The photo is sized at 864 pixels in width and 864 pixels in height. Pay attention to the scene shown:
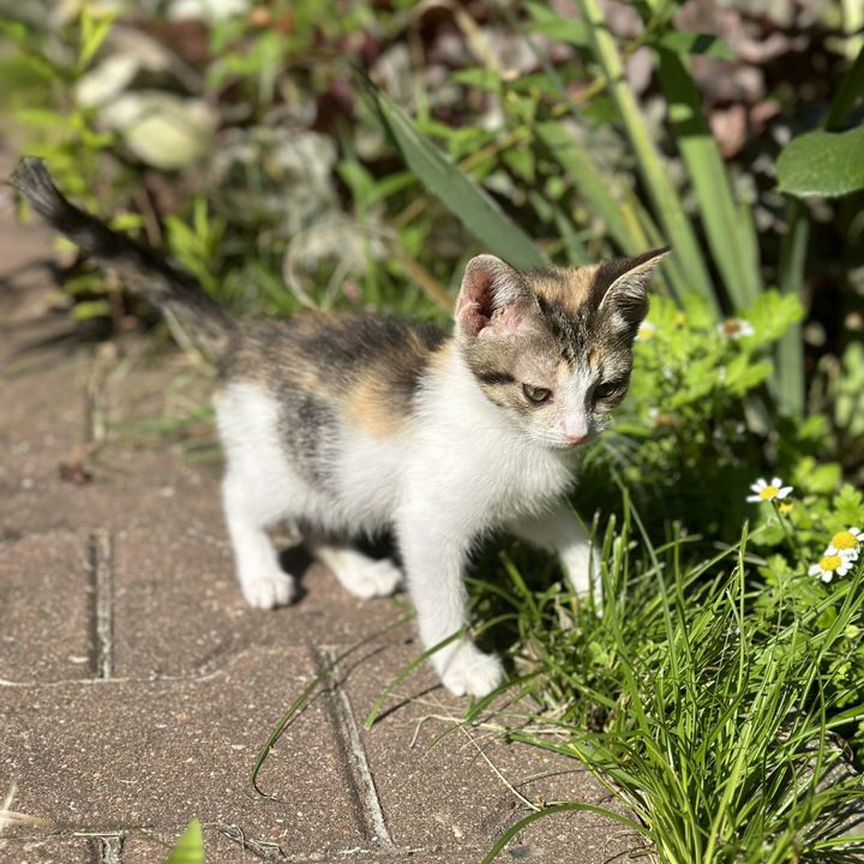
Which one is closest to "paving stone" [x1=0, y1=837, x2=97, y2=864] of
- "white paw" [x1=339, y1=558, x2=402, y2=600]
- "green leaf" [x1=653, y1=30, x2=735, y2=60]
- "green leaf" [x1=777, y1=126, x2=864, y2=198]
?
"white paw" [x1=339, y1=558, x2=402, y2=600]

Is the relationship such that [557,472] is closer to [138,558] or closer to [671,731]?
[671,731]

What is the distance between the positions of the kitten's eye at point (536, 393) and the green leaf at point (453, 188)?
30.3 inches

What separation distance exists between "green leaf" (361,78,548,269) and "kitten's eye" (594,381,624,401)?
0.70 metres

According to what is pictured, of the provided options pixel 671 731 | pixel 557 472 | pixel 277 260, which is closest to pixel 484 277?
pixel 557 472

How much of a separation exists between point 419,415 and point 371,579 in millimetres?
627

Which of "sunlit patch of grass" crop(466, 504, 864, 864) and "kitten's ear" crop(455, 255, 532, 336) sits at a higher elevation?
"kitten's ear" crop(455, 255, 532, 336)

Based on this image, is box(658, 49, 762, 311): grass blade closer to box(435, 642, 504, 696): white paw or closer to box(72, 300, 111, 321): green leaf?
box(435, 642, 504, 696): white paw

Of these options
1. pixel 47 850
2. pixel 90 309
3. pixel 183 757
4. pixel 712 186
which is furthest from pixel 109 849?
pixel 90 309

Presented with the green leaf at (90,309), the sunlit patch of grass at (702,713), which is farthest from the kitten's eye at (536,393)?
the green leaf at (90,309)

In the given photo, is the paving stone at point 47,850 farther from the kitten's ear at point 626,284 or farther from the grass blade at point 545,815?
the kitten's ear at point 626,284

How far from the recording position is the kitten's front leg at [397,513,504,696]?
9.09 ft

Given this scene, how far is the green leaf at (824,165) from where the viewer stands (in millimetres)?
2676

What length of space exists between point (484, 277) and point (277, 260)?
8.01 ft

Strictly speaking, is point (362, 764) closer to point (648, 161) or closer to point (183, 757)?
point (183, 757)
